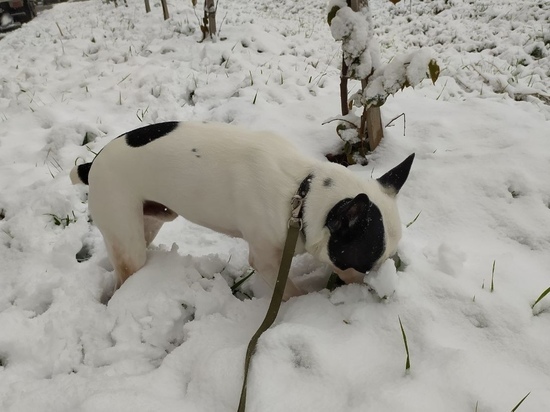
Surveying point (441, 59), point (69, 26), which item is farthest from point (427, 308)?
point (69, 26)

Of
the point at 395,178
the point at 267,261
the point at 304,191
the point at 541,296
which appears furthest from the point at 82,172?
the point at 541,296

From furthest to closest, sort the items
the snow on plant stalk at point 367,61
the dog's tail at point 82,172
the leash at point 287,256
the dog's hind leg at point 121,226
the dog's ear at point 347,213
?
the snow on plant stalk at point 367,61 → the dog's tail at point 82,172 → the dog's hind leg at point 121,226 → the leash at point 287,256 → the dog's ear at point 347,213

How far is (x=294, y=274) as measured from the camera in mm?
2412

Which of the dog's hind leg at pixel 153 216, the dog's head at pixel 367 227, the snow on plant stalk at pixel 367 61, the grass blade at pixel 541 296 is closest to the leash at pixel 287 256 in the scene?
the dog's head at pixel 367 227

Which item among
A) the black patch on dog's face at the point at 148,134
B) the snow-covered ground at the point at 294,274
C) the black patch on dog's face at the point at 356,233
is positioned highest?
the black patch on dog's face at the point at 148,134

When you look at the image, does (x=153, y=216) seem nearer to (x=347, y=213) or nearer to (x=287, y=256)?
(x=287, y=256)

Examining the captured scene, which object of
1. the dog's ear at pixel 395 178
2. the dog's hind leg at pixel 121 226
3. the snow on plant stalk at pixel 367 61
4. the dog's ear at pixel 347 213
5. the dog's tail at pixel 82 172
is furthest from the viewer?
the snow on plant stalk at pixel 367 61

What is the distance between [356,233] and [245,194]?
0.54 metres

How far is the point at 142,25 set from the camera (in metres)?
7.85

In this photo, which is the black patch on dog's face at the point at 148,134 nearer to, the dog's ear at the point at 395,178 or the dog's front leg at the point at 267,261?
the dog's front leg at the point at 267,261

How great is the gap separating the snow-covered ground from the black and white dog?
0.28 m

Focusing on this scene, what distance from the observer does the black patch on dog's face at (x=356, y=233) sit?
1.71 m

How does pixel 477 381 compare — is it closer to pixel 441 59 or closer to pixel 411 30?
pixel 441 59

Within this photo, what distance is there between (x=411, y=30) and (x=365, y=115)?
Result: 18.8 ft
